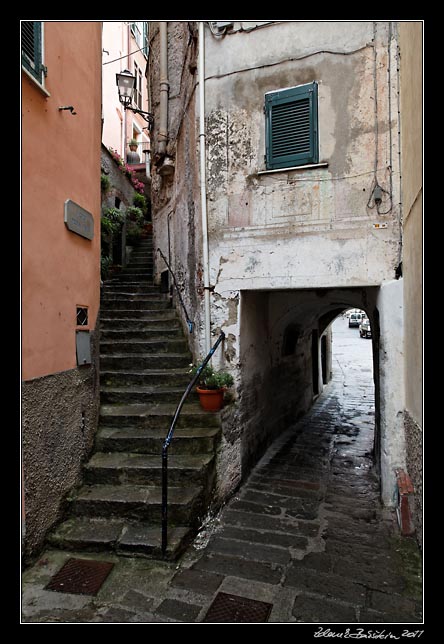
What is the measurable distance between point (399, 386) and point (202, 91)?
14.4 ft

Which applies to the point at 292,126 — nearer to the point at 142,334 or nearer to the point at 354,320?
the point at 142,334

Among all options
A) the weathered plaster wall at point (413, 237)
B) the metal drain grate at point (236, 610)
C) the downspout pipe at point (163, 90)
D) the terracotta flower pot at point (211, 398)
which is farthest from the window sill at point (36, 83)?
the downspout pipe at point (163, 90)

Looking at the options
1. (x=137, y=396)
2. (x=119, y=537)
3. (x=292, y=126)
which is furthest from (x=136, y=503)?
(x=292, y=126)

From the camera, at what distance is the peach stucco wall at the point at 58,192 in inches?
130

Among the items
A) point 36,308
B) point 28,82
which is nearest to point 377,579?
point 36,308

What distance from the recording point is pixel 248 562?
3.46 meters

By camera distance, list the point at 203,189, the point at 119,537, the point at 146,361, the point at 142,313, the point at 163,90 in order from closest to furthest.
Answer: the point at 119,537, the point at 203,189, the point at 146,361, the point at 142,313, the point at 163,90

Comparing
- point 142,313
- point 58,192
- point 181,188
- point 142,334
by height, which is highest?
point 181,188

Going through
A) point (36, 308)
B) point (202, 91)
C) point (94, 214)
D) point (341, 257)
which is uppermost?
point (202, 91)

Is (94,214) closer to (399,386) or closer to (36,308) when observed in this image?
(36,308)

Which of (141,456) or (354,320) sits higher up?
(354,320)

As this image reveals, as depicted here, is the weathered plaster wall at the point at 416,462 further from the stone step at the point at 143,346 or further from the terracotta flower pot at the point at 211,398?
the stone step at the point at 143,346

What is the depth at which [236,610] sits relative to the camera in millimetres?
2828

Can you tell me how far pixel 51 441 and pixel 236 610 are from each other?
2.08m
